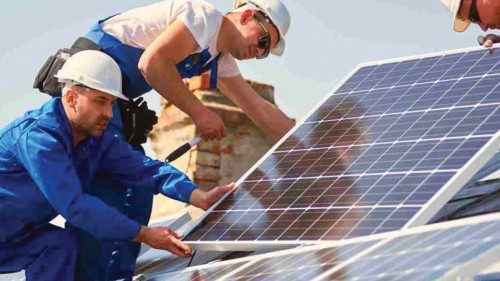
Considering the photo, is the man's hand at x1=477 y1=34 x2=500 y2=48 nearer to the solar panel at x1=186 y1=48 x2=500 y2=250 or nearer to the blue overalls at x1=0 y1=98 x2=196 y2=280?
the solar panel at x1=186 y1=48 x2=500 y2=250

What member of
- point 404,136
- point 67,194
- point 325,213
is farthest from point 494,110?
point 67,194

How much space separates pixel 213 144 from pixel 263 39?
5.85 metres

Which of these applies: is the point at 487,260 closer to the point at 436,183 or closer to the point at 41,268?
the point at 436,183

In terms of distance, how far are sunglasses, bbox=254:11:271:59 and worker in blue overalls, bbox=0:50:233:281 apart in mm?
988

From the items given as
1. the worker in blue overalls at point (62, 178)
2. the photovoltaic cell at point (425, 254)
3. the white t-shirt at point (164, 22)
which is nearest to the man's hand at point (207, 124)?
the white t-shirt at point (164, 22)

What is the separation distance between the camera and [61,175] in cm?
738

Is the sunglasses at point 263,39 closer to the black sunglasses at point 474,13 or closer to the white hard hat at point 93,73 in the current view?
the white hard hat at point 93,73

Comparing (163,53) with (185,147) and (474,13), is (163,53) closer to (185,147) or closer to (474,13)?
(185,147)

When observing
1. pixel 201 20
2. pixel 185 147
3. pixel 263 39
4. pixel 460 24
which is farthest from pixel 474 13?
pixel 185 147

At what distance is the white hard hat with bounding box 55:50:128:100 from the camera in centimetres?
769

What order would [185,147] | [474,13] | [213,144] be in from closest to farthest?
[474,13]
[185,147]
[213,144]

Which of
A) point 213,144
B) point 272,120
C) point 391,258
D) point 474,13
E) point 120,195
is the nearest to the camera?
point 391,258

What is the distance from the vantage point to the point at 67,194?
7.36m

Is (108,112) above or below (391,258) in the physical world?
above
